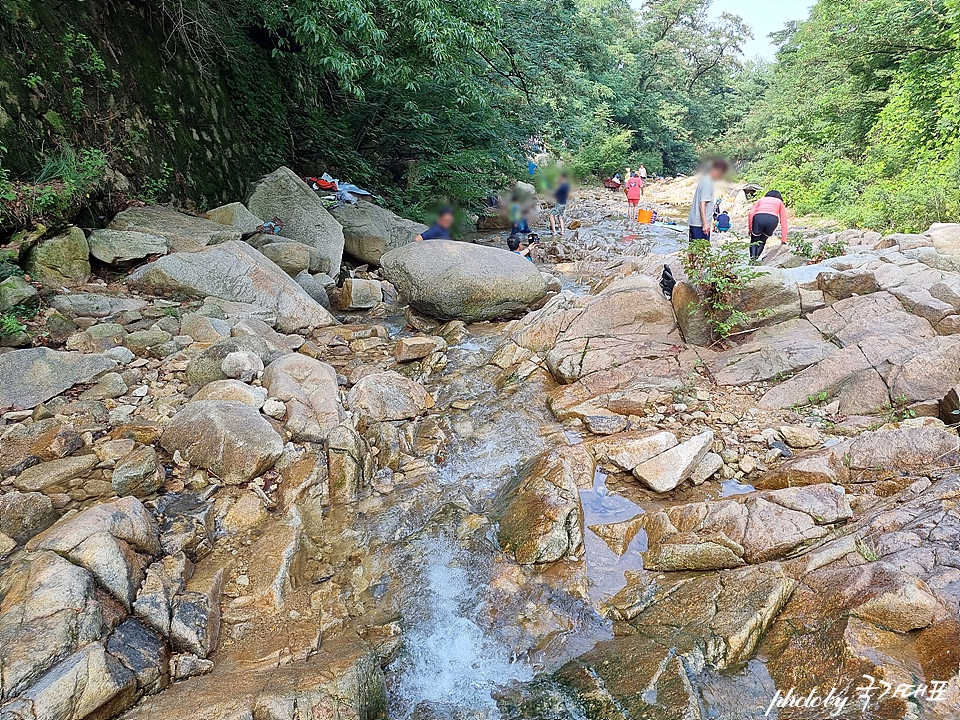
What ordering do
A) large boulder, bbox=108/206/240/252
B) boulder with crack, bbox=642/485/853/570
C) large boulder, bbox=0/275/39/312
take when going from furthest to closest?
large boulder, bbox=108/206/240/252 < large boulder, bbox=0/275/39/312 < boulder with crack, bbox=642/485/853/570

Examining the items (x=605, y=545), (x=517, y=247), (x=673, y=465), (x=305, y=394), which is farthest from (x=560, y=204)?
(x=605, y=545)

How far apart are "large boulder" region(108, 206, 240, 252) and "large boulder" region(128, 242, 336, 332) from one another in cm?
43

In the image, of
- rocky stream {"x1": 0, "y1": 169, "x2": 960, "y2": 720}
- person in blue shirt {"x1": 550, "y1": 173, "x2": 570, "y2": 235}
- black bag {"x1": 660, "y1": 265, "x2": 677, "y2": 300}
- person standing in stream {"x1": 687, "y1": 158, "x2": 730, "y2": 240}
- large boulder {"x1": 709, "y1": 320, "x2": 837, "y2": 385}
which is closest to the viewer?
rocky stream {"x1": 0, "y1": 169, "x2": 960, "y2": 720}

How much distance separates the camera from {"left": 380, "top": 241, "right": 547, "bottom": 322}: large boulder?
24.7 ft

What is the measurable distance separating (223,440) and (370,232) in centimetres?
634

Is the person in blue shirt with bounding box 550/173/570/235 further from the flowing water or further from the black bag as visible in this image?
the flowing water

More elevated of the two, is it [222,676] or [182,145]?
[182,145]

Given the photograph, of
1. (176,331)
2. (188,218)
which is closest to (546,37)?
(188,218)

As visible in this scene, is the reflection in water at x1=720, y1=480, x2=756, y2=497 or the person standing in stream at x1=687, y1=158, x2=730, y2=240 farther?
the person standing in stream at x1=687, y1=158, x2=730, y2=240

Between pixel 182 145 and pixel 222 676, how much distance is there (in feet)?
25.6

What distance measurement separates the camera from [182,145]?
8.25m

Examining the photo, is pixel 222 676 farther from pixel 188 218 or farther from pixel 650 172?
pixel 650 172

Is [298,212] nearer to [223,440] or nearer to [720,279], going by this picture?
[223,440]

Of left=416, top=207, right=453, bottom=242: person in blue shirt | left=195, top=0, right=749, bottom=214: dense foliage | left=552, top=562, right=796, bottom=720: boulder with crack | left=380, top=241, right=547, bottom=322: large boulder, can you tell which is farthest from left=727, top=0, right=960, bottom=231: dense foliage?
left=552, top=562, right=796, bottom=720: boulder with crack
